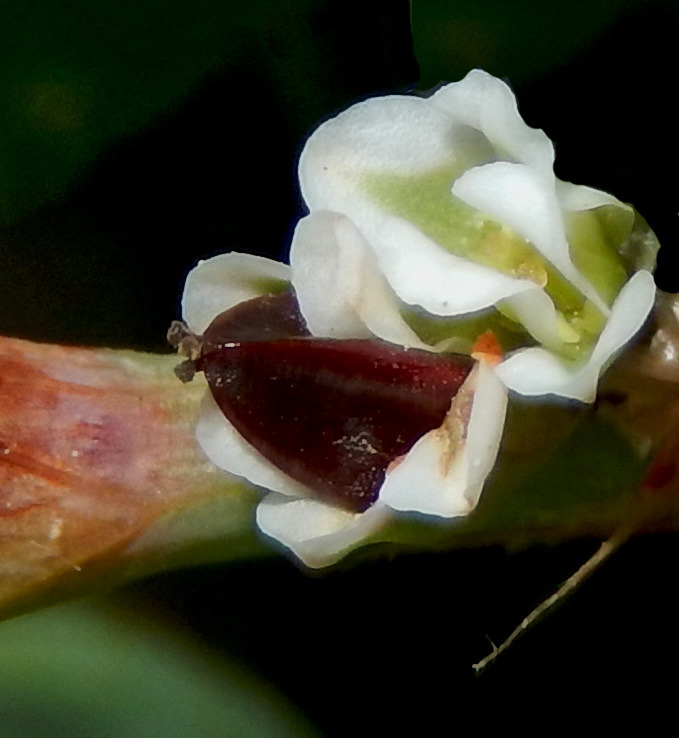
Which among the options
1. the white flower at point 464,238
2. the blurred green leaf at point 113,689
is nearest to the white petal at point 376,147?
the white flower at point 464,238

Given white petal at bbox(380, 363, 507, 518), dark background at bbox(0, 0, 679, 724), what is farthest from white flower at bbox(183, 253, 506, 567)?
dark background at bbox(0, 0, 679, 724)

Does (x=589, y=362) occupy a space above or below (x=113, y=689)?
above

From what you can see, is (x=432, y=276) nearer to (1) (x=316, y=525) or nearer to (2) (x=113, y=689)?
(1) (x=316, y=525)

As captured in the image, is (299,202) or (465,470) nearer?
(465,470)

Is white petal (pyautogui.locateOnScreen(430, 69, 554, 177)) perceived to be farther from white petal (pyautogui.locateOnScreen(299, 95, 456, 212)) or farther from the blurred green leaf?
the blurred green leaf

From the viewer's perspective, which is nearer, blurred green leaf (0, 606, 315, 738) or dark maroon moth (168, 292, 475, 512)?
dark maroon moth (168, 292, 475, 512)

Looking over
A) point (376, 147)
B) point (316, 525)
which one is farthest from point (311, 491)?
point (376, 147)
